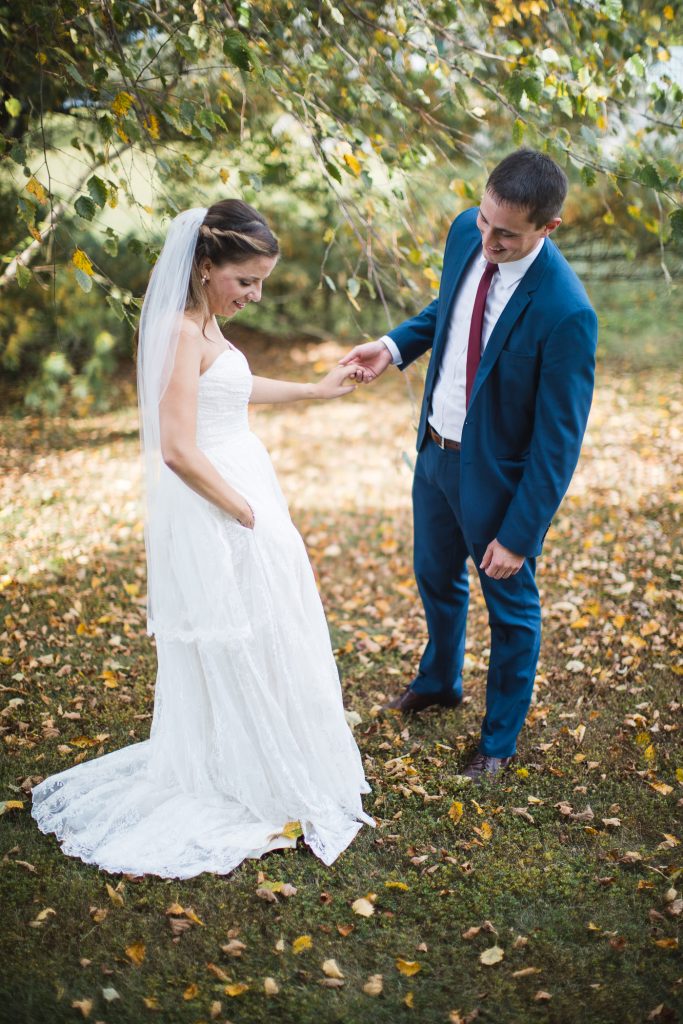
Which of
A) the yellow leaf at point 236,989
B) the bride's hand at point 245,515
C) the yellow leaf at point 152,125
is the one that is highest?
the yellow leaf at point 152,125

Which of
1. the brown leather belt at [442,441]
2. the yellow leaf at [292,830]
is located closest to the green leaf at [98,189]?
the brown leather belt at [442,441]

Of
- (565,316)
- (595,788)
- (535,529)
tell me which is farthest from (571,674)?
(565,316)

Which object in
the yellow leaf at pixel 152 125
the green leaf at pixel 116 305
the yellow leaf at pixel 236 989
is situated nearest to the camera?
the yellow leaf at pixel 236 989

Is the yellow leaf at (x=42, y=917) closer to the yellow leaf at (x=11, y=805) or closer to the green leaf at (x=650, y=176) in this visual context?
the yellow leaf at (x=11, y=805)

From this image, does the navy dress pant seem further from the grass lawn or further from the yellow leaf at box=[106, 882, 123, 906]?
the yellow leaf at box=[106, 882, 123, 906]

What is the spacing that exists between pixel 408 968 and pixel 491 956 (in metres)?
0.28

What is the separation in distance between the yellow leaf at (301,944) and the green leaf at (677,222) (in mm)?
2962

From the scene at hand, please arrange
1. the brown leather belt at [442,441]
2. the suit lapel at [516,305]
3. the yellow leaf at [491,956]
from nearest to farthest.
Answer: the yellow leaf at [491,956], the suit lapel at [516,305], the brown leather belt at [442,441]

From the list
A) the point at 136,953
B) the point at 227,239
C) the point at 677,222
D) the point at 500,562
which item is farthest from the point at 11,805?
the point at 677,222

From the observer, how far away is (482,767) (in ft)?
11.4

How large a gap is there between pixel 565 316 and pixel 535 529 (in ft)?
2.52

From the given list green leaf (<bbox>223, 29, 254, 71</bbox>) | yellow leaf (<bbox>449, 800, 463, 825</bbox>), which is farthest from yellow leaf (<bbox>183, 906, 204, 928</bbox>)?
green leaf (<bbox>223, 29, 254, 71</bbox>)

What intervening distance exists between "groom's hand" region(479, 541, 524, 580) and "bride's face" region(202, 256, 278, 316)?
1.28 meters

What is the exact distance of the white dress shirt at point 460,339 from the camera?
116 inches
